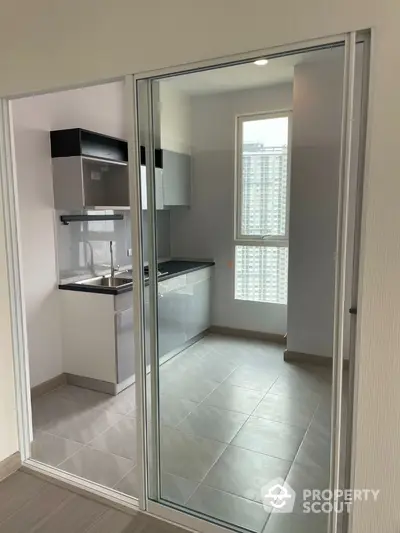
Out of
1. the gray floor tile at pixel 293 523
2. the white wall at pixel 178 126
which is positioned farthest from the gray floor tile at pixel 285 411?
the white wall at pixel 178 126

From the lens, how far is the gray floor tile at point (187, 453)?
243 cm

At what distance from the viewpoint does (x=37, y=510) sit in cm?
215

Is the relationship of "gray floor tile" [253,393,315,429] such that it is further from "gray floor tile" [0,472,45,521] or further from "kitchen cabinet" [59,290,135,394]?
"gray floor tile" [0,472,45,521]

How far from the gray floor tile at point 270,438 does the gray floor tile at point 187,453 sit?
181 mm

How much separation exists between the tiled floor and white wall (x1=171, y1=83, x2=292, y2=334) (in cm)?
51

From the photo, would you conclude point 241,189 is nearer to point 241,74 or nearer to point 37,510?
point 241,74

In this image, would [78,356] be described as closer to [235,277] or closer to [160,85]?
[235,277]

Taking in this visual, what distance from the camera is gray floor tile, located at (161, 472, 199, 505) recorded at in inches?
85.3

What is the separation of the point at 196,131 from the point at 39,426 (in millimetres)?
3120

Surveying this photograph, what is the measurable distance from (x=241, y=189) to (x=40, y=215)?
81.7 inches

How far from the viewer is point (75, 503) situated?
7.22ft

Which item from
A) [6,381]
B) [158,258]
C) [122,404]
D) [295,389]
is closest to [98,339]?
[122,404]

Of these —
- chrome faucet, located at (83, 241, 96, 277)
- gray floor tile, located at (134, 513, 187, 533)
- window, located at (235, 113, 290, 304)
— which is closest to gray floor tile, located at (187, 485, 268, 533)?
gray floor tile, located at (134, 513, 187, 533)

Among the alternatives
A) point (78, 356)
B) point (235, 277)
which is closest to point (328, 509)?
point (78, 356)
